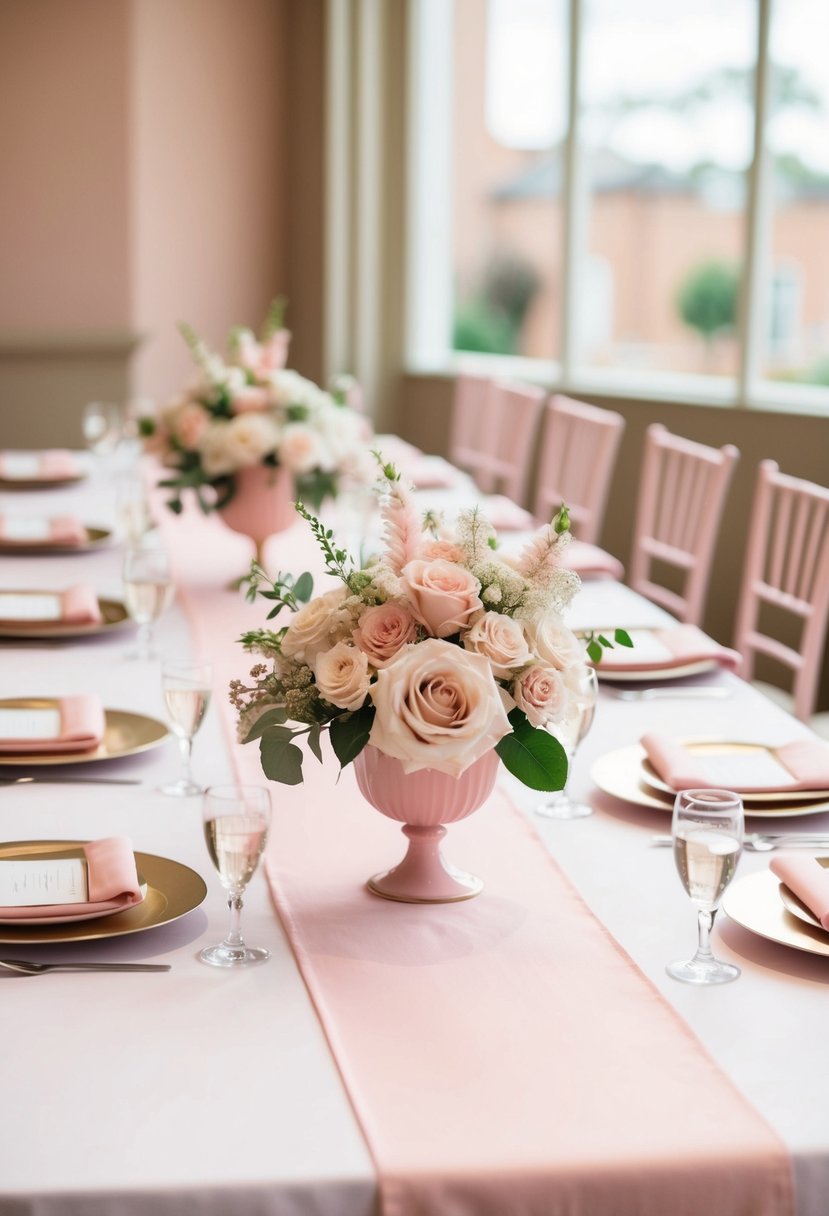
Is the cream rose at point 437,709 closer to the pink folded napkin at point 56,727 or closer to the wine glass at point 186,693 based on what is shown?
the wine glass at point 186,693

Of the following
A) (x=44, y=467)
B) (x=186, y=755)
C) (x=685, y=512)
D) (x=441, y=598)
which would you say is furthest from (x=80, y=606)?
(x=44, y=467)

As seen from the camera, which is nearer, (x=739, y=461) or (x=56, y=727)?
(x=56, y=727)

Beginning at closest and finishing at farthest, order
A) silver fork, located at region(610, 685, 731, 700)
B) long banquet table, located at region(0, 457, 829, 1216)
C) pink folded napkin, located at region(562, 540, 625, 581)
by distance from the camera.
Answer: long banquet table, located at region(0, 457, 829, 1216), silver fork, located at region(610, 685, 731, 700), pink folded napkin, located at region(562, 540, 625, 581)

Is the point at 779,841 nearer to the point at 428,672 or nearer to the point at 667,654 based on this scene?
the point at 428,672

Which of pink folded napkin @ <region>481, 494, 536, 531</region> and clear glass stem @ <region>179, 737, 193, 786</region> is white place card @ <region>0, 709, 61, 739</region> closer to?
clear glass stem @ <region>179, 737, 193, 786</region>

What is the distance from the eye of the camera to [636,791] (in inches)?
66.6

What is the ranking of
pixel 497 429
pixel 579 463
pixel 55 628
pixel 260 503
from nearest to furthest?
pixel 55 628 < pixel 260 503 < pixel 579 463 < pixel 497 429

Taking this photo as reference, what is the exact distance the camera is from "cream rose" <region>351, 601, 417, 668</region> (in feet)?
4.29

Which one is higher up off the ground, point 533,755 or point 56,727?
point 533,755

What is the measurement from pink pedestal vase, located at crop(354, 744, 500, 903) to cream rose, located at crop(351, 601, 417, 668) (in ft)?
0.32

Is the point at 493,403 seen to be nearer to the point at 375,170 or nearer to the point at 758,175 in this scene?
the point at 758,175

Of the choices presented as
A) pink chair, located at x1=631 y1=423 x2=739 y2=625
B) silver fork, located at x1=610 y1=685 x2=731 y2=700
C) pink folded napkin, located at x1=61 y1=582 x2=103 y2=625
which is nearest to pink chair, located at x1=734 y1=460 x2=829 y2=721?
pink chair, located at x1=631 y1=423 x2=739 y2=625

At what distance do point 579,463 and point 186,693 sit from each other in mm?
2384

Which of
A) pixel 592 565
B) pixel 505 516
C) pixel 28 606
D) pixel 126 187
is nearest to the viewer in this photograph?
pixel 28 606
